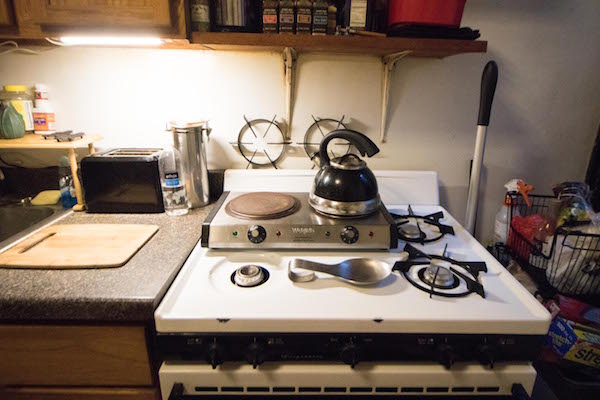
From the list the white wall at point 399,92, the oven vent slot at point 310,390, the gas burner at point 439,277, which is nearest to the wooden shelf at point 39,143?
the white wall at point 399,92

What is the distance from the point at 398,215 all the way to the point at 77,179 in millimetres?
1105

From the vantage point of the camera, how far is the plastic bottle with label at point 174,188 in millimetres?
1169

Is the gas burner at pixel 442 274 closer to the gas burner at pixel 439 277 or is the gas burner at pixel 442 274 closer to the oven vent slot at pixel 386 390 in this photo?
the gas burner at pixel 439 277

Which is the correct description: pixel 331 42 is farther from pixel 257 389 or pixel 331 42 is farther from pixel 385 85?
pixel 257 389

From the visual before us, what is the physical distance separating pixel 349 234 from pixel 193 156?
612mm

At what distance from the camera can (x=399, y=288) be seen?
Answer: 0.83m

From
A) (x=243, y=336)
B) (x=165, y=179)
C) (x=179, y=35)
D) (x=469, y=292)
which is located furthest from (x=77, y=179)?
(x=469, y=292)

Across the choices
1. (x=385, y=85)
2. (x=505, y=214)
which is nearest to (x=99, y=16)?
(x=385, y=85)

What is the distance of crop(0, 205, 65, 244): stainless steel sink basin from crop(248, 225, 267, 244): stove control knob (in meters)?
0.81

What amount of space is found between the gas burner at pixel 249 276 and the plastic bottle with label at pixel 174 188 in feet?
1.51

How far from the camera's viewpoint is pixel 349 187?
997mm

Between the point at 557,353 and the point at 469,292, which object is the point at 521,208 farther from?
the point at 469,292

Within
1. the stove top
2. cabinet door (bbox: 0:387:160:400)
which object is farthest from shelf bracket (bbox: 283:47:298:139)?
cabinet door (bbox: 0:387:160:400)

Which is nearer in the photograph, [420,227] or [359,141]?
[359,141]
